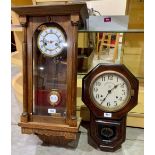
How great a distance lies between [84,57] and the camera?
1.22m

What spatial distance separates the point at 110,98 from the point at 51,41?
1.15ft

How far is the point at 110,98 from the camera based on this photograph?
33.9 inches

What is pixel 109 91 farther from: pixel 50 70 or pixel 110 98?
pixel 50 70

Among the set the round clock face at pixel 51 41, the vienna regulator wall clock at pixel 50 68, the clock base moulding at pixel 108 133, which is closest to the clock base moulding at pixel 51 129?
the vienna regulator wall clock at pixel 50 68

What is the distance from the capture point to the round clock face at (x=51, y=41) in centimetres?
81

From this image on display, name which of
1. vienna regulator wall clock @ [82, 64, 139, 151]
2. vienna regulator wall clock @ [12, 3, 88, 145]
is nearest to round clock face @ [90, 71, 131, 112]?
vienna regulator wall clock @ [82, 64, 139, 151]

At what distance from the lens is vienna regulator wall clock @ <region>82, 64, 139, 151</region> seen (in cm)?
83

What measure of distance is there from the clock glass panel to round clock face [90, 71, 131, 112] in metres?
0.14

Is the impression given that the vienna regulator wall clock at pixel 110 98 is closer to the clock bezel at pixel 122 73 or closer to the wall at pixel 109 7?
the clock bezel at pixel 122 73

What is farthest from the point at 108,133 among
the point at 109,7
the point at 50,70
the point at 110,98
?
the point at 109,7
